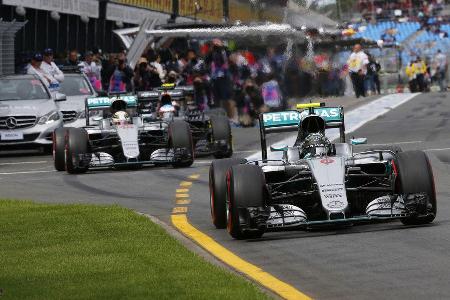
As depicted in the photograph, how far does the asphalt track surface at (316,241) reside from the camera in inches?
384

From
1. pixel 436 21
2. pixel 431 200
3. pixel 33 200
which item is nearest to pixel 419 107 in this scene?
pixel 33 200

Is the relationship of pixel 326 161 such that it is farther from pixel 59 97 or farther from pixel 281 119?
pixel 59 97

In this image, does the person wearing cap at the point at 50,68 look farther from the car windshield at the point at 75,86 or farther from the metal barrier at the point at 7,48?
the metal barrier at the point at 7,48

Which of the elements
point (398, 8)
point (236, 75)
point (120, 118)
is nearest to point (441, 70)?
point (236, 75)

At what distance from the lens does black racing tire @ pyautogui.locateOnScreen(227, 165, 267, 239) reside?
12789mm

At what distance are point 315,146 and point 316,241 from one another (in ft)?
5.18

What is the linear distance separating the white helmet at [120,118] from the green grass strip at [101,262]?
7.47 metres

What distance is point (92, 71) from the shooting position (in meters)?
37.4

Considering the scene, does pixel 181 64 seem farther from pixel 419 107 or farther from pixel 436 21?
pixel 436 21

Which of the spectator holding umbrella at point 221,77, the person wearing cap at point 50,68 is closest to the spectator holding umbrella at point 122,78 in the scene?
the person wearing cap at point 50,68

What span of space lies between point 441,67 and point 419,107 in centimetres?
2009

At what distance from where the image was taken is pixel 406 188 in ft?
42.8

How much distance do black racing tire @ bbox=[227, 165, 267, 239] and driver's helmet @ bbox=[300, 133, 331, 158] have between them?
107cm

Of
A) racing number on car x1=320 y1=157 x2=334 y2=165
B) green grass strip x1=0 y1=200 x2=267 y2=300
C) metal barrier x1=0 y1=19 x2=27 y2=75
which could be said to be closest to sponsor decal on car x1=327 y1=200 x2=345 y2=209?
racing number on car x1=320 y1=157 x2=334 y2=165
